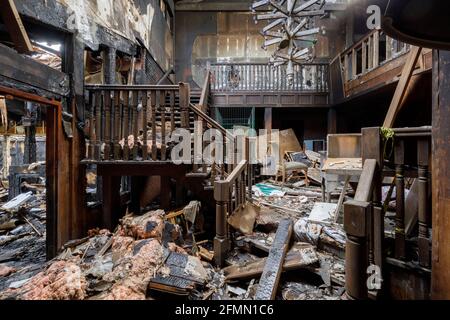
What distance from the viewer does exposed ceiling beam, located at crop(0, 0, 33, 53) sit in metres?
2.25

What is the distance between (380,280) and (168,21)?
1060cm

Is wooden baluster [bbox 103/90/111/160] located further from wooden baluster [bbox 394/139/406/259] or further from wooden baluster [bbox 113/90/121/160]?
wooden baluster [bbox 394/139/406/259]

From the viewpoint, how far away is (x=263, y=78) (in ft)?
26.5

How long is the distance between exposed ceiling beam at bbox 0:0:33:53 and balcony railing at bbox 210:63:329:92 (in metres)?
6.03

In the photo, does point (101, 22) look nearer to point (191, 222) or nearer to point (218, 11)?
point (191, 222)

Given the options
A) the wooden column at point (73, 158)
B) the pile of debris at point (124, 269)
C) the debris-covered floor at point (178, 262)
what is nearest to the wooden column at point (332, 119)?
the debris-covered floor at point (178, 262)

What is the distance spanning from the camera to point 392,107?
8.94 feet

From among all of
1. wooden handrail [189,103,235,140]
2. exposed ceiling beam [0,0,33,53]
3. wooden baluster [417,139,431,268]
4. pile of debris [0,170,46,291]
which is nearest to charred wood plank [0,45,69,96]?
exposed ceiling beam [0,0,33,53]

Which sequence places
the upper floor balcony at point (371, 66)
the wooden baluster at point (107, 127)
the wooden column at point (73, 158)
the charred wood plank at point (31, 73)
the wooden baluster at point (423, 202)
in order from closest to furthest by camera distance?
the wooden baluster at point (423, 202), the charred wood plank at point (31, 73), the wooden column at point (73, 158), the wooden baluster at point (107, 127), the upper floor balcony at point (371, 66)

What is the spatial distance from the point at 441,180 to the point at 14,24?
4001 mm

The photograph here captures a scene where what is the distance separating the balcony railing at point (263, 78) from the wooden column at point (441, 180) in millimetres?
6684

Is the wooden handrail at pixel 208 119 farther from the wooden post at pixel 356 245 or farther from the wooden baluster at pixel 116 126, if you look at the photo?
the wooden post at pixel 356 245

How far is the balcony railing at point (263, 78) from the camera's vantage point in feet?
26.2

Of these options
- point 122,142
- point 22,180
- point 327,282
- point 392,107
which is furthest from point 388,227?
point 22,180
